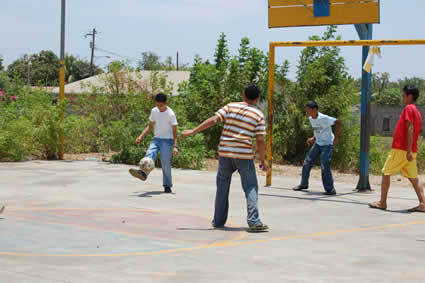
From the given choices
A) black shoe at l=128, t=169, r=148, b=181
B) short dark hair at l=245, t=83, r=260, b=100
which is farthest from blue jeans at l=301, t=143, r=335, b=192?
short dark hair at l=245, t=83, r=260, b=100

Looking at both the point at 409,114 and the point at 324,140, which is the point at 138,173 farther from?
the point at 409,114


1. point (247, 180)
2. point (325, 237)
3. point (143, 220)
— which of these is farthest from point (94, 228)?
point (325, 237)

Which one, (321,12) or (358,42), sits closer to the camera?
(358,42)

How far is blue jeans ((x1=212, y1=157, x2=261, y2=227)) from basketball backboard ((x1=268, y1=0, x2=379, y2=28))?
585cm

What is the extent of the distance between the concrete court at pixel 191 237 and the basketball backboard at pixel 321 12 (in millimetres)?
3585

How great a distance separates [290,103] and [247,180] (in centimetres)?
1255

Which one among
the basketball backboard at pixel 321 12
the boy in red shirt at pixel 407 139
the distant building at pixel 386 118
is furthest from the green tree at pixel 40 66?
the boy in red shirt at pixel 407 139

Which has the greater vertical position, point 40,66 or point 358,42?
point 40,66

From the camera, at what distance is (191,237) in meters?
6.54

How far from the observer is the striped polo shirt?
6.93 m

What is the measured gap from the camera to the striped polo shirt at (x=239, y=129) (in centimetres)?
693

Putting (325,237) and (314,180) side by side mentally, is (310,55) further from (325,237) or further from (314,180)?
(325,237)

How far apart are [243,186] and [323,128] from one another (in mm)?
4413

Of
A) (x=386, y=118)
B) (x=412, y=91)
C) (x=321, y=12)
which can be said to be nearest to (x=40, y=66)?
(x=386, y=118)
